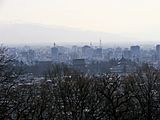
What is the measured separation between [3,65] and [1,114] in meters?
1.34

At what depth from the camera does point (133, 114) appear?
14.2 meters

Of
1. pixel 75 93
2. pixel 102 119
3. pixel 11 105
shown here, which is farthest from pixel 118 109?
pixel 11 105

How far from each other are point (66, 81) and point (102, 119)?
1.77 metres

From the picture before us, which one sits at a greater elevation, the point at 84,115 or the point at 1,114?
the point at 1,114

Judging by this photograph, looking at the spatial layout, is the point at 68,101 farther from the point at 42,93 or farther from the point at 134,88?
the point at 134,88

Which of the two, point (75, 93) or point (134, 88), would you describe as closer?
point (75, 93)

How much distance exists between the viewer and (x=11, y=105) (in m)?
9.88

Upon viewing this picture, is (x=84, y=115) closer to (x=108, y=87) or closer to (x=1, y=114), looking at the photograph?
(x=108, y=87)

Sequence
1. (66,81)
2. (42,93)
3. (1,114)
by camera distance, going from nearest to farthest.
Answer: (1,114) < (42,93) < (66,81)

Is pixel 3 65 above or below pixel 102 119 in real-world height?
above

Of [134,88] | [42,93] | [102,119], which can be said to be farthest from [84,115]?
[134,88]

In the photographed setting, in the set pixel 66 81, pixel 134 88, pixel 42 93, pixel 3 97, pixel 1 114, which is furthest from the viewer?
pixel 134 88

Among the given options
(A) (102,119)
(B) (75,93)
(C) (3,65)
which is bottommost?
(A) (102,119)

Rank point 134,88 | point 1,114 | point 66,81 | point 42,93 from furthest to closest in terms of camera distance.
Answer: point 134,88 < point 66,81 < point 42,93 < point 1,114
